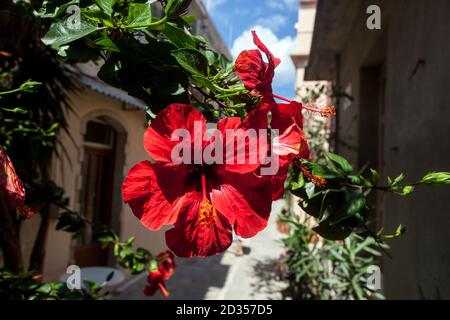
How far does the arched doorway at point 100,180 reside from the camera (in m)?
5.31

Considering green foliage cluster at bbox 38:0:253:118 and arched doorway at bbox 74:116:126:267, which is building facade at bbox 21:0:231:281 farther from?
green foliage cluster at bbox 38:0:253:118

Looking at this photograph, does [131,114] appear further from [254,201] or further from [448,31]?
[254,201]

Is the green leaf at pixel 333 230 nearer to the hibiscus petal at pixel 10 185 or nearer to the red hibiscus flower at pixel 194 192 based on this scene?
the red hibiscus flower at pixel 194 192

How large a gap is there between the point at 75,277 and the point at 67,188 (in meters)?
3.60

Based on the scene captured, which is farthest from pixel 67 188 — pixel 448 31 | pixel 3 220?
pixel 448 31

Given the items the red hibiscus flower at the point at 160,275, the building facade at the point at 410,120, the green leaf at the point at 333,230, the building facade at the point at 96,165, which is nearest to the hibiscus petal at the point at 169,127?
the green leaf at the point at 333,230

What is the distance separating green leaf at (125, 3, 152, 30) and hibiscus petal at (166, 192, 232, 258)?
330 millimetres

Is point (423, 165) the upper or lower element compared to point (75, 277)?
upper

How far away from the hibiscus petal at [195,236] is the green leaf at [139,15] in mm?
330

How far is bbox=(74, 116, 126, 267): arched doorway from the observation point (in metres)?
5.31

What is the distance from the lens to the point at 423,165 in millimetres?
1688

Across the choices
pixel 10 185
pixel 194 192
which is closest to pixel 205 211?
pixel 194 192

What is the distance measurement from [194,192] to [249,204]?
0.31ft

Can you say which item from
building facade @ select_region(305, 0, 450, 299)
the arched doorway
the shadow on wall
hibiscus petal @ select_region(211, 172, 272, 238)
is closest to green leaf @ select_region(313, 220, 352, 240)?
hibiscus petal @ select_region(211, 172, 272, 238)
